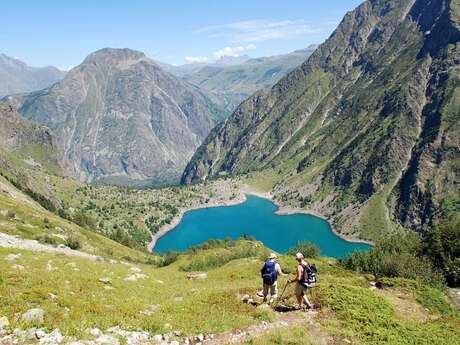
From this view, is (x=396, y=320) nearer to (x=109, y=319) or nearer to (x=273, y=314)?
(x=273, y=314)

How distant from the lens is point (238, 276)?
2398 inches

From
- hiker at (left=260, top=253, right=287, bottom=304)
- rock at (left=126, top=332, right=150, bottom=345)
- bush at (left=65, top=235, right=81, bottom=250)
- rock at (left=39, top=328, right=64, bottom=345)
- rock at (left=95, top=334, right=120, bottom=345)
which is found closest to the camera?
rock at (left=39, top=328, right=64, bottom=345)

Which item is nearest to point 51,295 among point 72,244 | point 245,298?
point 245,298

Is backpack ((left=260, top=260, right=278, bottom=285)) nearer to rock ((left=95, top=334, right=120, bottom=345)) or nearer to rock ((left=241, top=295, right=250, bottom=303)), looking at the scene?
rock ((left=241, top=295, right=250, bottom=303))

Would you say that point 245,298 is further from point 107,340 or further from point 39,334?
point 39,334

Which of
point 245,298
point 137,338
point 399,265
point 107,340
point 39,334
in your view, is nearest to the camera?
point 39,334

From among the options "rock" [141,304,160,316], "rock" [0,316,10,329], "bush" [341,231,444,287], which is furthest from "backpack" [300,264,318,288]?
"bush" [341,231,444,287]

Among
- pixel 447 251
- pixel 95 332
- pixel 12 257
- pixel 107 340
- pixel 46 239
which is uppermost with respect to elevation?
pixel 95 332

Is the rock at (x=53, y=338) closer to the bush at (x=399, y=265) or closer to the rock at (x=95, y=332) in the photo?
the rock at (x=95, y=332)

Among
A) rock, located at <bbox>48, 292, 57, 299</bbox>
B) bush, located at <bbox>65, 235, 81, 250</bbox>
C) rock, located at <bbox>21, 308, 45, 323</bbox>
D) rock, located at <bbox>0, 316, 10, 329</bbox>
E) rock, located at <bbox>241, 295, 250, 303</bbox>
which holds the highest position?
rock, located at <bbox>0, 316, 10, 329</bbox>

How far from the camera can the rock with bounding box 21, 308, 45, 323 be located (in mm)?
28234

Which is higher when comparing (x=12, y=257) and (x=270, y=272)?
(x=270, y=272)

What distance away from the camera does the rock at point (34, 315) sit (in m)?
28.2

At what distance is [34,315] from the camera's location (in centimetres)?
2869
